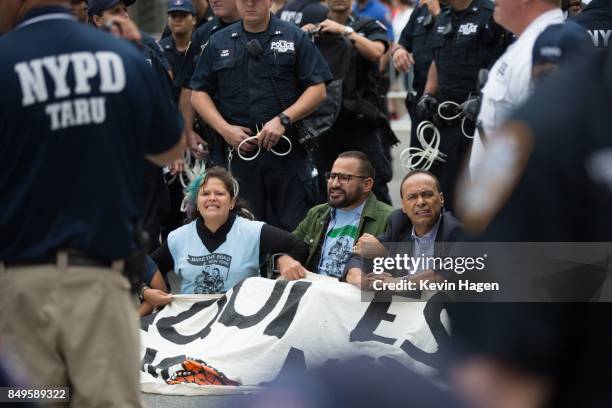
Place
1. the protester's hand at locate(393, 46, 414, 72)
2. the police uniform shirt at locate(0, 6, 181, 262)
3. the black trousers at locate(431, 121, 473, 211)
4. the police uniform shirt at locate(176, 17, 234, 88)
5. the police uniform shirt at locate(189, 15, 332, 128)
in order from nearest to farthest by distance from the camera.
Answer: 1. the police uniform shirt at locate(0, 6, 181, 262)
2. the police uniform shirt at locate(189, 15, 332, 128)
3. the black trousers at locate(431, 121, 473, 211)
4. the police uniform shirt at locate(176, 17, 234, 88)
5. the protester's hand at locate(393, 46, 414, 72)

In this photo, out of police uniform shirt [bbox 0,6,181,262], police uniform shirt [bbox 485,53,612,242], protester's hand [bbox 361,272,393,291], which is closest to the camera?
police uniform shirt [bbox 485,53,612,242]

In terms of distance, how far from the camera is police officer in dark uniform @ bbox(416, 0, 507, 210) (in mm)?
7500

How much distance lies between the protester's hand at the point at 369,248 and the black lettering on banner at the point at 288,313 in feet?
1.26

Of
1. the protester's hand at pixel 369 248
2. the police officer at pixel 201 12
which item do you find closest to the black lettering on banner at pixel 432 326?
the protester's hand at pixel 369 248

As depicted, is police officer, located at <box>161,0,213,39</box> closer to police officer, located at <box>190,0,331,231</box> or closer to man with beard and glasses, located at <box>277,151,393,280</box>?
police officer, located at <box>190,0,331,231</box>

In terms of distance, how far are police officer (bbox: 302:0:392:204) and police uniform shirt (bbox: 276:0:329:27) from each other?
9 cm

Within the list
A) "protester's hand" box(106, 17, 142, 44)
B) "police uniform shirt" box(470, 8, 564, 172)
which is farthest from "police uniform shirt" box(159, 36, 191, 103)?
"protester's hand" box(106, 17, 142, 44)

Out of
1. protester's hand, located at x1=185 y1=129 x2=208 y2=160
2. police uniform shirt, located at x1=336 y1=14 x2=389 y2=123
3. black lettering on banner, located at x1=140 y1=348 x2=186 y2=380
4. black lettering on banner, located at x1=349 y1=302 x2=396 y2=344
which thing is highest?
police uniform shirt, located at x1=336 y1=14 x2=389 y2=123

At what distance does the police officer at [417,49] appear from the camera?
26.9 ft

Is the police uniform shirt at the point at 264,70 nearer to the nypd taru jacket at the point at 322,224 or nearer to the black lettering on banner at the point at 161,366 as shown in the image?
the nypd taru jacket at the point at 322,224

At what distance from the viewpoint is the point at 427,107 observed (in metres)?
7.84

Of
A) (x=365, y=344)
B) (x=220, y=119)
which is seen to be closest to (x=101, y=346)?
(x=365, y=344)

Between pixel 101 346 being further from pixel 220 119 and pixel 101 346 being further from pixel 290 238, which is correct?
pixel 220 119

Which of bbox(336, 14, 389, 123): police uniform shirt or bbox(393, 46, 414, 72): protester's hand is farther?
bbox(336, 14, 389, 123): police uniform shirt
